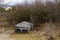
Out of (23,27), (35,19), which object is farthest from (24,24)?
(35,19)

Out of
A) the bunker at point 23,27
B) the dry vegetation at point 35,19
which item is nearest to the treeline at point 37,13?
the dry vegetation at point 35,19

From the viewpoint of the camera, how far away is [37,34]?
2109mm

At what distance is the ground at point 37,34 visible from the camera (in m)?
2.03

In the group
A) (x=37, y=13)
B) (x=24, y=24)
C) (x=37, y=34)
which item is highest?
(x=37, y=13)

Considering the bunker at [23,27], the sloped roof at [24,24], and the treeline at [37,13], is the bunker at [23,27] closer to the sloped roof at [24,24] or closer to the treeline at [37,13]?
the sloped roof at [24,24]

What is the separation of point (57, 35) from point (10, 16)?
0.83 metres

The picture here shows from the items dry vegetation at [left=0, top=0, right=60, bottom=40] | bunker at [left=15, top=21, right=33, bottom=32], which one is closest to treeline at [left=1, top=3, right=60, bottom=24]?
dry vegetation at [left=0, top=0, right=60, bottom=40]

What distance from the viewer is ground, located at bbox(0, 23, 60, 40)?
2.03 meters

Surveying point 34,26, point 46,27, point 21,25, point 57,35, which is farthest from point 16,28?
point 57,35

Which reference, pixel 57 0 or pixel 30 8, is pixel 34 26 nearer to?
pixel 30 8

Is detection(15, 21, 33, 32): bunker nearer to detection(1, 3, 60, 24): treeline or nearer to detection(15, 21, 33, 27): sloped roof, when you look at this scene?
detection(15, 21, 33, 27): sloped roof

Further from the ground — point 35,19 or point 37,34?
point 35,19

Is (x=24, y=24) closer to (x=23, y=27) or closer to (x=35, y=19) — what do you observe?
(x=23, y=27)

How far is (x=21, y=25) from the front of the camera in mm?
2260
